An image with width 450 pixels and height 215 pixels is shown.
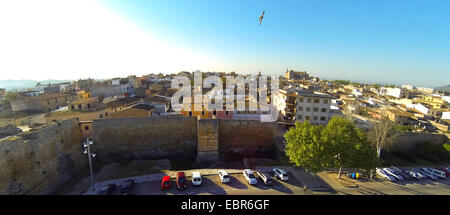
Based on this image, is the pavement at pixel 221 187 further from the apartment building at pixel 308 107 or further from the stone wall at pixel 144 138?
the apartment building at pixel 308 107

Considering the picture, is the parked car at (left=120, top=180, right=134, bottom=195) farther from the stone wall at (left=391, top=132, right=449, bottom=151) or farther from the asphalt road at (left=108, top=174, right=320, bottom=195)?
the stone wall at (left=391, top=132, right=449, bottom=151)

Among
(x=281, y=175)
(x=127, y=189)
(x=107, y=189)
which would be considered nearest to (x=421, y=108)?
(x=281, y=175)

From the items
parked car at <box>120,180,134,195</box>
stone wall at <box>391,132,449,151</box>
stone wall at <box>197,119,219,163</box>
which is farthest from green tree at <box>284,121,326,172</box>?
stone wall at <box>391,132,449,151</box>
